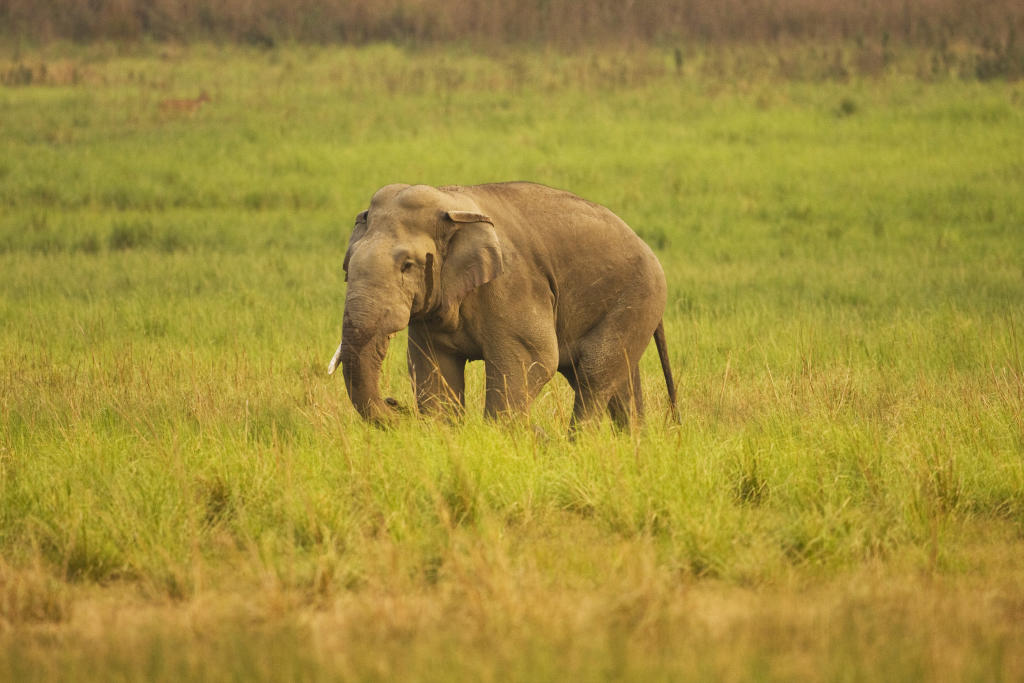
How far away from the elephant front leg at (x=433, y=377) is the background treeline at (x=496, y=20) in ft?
81.3

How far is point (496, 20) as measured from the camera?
31844 mm

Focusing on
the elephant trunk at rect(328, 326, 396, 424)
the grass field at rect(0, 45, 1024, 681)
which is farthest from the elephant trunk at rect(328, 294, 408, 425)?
the grass field at rect(0, 45, 1024, 681)

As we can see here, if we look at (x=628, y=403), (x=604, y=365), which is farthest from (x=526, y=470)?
(x=628, y=403)

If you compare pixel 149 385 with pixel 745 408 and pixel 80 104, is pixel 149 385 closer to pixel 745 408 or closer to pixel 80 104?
pixel 745 408

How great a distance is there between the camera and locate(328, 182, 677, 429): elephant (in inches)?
241

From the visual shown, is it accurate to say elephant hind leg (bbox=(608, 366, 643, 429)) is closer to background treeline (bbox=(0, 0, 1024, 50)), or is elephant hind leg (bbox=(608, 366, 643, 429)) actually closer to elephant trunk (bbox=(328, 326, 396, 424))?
elephant trunk (bbox=(328, 326, 396, 424))

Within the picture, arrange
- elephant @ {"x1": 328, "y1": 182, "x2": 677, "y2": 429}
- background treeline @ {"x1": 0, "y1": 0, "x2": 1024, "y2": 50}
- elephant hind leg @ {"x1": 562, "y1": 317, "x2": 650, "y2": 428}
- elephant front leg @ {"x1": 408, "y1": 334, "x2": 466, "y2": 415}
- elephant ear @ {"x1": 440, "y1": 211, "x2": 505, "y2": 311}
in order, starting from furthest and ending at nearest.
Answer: background treeline @ {"x1": 0, "y1": 0, "x2": 1024, "y2": 50}
elephant hind leg @ {"x1": 562, "y1": 317, "x2": 650, "y2": 428}
elephant front leg @ {"x1": 408, "y1": 334, "x2": 466, "y2": 415}
elephant ear @ {"x1": 440, "y1": 211, "x2": 505, "y2": 311}
elephant @ {"x1": 328, "y1": 182, "x2": 677, "y2": 429}

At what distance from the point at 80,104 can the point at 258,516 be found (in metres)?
21.5

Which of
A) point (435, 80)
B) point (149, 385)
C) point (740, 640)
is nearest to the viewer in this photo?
point (740, 640)

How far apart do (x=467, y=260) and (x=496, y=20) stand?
26.4 meters

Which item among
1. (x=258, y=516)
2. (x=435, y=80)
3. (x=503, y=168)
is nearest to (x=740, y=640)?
(x=258, y=516)

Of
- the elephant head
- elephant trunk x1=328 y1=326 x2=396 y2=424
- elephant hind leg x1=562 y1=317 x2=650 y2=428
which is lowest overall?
elephant hind leg x1=562 y1=317 x2=650 y2=428

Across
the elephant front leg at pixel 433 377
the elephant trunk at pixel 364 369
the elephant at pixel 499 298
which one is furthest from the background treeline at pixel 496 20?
the elephant trunk at pixel 364 369

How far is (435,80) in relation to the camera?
27.3m
